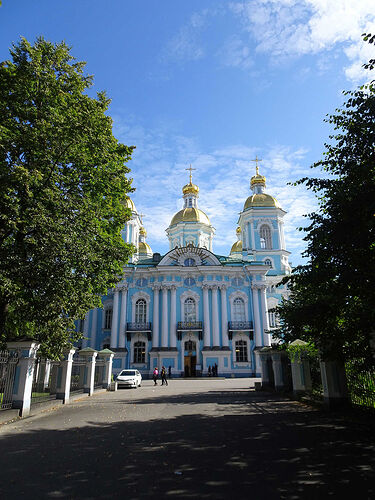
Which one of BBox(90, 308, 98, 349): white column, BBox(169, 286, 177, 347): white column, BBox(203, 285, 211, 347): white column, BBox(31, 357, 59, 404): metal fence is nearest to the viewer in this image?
BBox(31, 357, 59, 404): metal fence

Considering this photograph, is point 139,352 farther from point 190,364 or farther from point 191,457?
point 191,457

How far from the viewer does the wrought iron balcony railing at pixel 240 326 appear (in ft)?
113

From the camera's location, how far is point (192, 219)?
44.5 m

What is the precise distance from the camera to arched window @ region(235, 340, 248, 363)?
34.1 meters

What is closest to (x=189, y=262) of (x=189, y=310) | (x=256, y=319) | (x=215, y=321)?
(x=189, y=310)

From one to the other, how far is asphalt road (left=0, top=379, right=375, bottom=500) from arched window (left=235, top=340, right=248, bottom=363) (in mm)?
25230

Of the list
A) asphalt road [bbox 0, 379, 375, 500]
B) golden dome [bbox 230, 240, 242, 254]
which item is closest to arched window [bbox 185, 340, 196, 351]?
golden dome [bbox 230, 240, 242, 254]

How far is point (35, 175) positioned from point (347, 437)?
380 inches

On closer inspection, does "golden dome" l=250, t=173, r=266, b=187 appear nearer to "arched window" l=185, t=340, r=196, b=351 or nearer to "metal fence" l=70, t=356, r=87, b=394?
"arched window" l=185, t=340, r=196, b=351

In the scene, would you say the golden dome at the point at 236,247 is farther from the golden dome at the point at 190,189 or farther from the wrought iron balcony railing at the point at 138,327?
the wrought iron balcony railing at the point at 138,327

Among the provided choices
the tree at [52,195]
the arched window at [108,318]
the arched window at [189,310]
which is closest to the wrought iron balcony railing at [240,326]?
the arched window at [189,310]

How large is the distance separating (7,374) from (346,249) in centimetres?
955

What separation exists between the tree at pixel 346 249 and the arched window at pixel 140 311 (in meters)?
28.1

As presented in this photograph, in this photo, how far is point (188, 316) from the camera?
35438 millimetres
